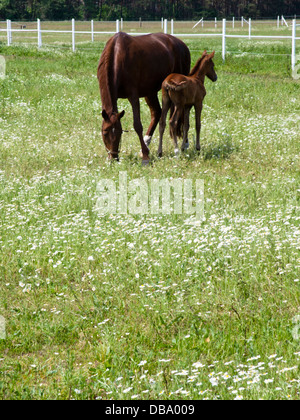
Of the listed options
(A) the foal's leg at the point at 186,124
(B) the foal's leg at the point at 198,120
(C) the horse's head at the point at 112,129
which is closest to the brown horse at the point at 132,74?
(C) the horse's head at the point at 112,129

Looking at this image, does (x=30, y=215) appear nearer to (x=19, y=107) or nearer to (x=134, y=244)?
(x=134, y=244)

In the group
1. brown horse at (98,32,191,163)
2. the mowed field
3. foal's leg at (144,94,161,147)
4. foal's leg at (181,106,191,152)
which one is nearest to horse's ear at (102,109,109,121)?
brown horse at (98,32,191,163)

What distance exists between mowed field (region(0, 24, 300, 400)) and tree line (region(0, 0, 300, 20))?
3156 inches

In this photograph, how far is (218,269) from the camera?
5.41 metres

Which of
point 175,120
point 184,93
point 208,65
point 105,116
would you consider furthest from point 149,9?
point 105,116

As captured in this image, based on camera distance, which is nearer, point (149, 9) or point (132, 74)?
point (132, 74)

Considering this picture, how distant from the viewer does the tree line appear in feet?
279

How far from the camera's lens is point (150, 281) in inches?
211

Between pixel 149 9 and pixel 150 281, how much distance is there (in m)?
97.7

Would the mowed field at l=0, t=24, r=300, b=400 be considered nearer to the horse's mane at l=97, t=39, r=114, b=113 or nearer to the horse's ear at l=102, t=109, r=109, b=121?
the horse's ear at l=102, t=109, r=109, b=121

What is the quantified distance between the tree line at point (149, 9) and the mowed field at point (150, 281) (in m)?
80.2

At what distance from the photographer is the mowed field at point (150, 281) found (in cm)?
383

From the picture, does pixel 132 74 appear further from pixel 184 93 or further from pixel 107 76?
pixel 184 93
